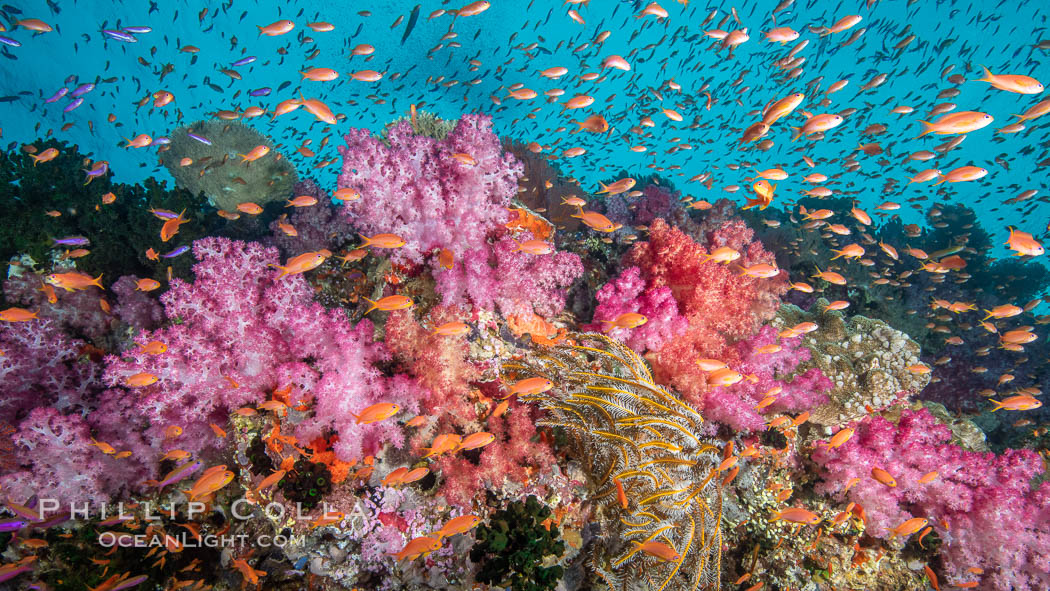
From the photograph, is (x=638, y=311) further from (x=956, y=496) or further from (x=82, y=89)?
(x=82, y=89)

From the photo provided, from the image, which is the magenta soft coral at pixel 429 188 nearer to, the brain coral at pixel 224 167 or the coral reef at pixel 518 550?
the coral reef at pixel 518 550

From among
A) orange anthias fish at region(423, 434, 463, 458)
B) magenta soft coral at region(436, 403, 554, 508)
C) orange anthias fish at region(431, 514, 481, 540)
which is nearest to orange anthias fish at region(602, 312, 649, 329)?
magenta soft coral at region(436, 403, 554, 508)

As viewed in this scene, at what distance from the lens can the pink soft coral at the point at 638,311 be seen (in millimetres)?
4668

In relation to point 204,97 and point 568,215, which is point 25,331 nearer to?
point 568,215

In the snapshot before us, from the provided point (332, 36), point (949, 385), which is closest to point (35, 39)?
point (332, 36)

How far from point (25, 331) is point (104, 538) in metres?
2.97

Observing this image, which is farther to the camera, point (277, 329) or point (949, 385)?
point (949, 385)

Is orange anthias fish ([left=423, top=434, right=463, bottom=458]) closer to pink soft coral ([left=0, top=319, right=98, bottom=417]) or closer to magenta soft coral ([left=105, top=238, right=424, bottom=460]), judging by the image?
magenta soft coral ([left=105, top=238, right=424, bottom=460])

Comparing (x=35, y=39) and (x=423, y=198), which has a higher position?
(x=35, y=39)

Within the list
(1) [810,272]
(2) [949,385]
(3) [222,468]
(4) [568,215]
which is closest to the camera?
(3) [222,468]

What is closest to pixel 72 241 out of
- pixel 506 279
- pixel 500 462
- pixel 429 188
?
pixel 429 188

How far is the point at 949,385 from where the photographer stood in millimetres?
9711

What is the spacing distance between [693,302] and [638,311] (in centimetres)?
74

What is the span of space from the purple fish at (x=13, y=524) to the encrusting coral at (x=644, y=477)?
15.2 feet
